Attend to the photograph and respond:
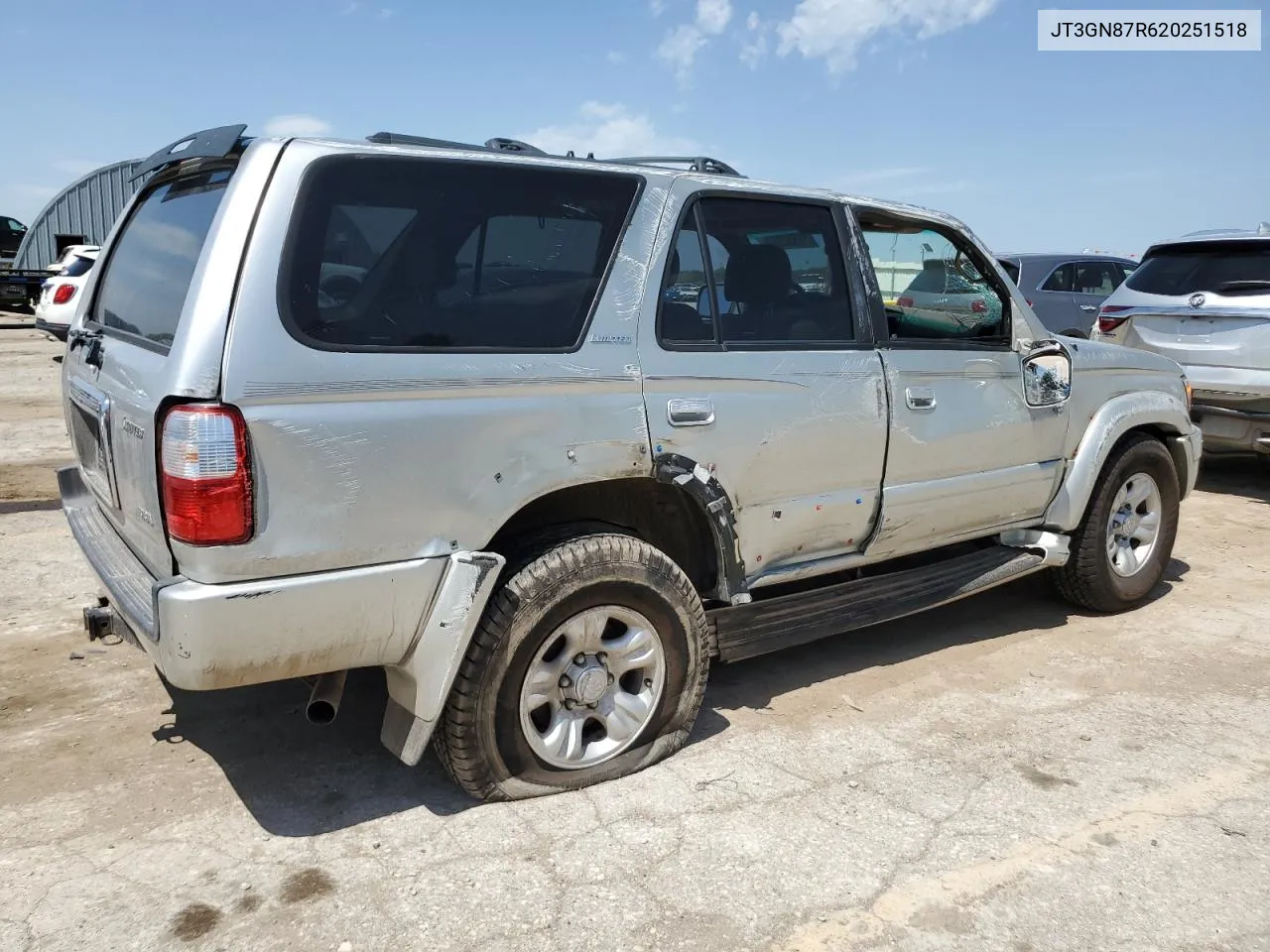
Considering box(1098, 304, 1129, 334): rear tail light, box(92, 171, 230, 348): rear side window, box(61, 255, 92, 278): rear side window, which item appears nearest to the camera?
box(92, 171, 230, 348): rear side window

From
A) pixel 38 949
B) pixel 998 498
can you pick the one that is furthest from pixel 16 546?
pixel 998 498

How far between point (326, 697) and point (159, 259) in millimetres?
1454

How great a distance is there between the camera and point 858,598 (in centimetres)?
391

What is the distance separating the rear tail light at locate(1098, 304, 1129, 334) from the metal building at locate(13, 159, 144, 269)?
27432mm

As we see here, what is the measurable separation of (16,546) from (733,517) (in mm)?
4337

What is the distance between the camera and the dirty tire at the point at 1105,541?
4734 mm

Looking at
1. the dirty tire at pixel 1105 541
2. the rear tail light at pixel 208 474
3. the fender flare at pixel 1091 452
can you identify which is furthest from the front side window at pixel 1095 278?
the rear tail light at pixel 208 474

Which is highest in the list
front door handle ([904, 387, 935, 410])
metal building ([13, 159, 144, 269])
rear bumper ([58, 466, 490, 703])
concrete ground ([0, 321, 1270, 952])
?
metal building ([13, 159, 144, 269])

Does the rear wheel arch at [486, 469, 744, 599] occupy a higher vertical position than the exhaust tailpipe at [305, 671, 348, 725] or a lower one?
higher

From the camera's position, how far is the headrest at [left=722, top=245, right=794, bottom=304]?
3.48m

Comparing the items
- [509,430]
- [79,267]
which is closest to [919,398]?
[509,430]

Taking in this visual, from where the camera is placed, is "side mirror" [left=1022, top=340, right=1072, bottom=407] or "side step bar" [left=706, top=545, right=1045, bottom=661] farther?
"side mirror" [left=1022, top=340, right=1072, bottom=407]


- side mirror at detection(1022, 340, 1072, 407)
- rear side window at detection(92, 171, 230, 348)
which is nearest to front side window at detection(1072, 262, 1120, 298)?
side mirror at detection(1022, 340, 1072, 407)

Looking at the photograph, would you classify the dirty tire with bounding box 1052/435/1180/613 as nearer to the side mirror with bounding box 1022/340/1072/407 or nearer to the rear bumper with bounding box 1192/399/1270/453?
the side mirror with bounding box 1022/340/1072/407
